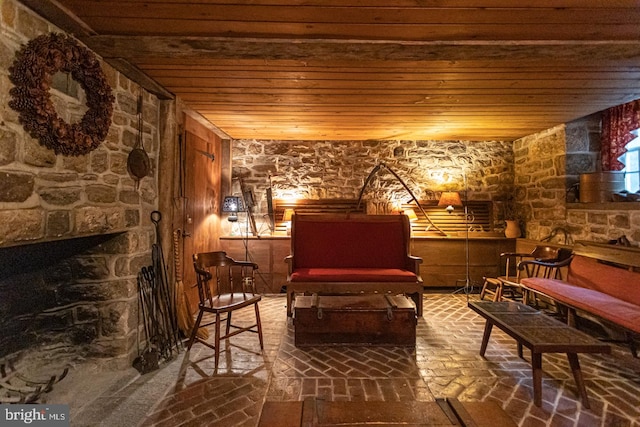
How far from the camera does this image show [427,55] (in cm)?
215

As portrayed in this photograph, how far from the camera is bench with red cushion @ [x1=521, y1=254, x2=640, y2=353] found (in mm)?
2400

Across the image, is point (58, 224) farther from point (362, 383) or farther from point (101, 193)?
point (362, 383)

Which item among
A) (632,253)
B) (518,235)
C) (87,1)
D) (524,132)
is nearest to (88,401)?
(87,1)

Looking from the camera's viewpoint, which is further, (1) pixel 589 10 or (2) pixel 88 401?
(2) pixel 88 401

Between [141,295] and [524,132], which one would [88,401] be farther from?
[524,132]

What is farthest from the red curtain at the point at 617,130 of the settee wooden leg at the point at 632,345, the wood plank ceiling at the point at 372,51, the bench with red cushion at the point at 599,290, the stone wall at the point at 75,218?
the stone wall at the point at 75,218

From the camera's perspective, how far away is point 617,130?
3637 millimetres

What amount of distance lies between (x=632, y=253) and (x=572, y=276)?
650 mm

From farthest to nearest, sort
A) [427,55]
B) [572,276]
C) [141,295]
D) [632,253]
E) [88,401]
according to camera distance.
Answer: [572,276] → [632,253] → [141,295] → [427,55] → [88,401]

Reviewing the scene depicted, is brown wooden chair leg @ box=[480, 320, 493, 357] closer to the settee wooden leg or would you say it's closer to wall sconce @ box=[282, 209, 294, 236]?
the settee wooden leg

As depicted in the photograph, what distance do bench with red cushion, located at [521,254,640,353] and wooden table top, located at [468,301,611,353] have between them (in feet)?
1.64

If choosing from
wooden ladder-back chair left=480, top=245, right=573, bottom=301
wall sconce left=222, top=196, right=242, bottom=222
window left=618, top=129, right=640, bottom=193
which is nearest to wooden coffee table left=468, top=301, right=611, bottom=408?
wooden ladder-back chair left=480, top=245, right=573, bottom=301

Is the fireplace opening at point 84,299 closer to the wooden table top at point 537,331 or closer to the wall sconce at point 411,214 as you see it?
the wooden table top at point 537,331

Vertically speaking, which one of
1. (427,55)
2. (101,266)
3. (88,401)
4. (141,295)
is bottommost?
(88,401)
